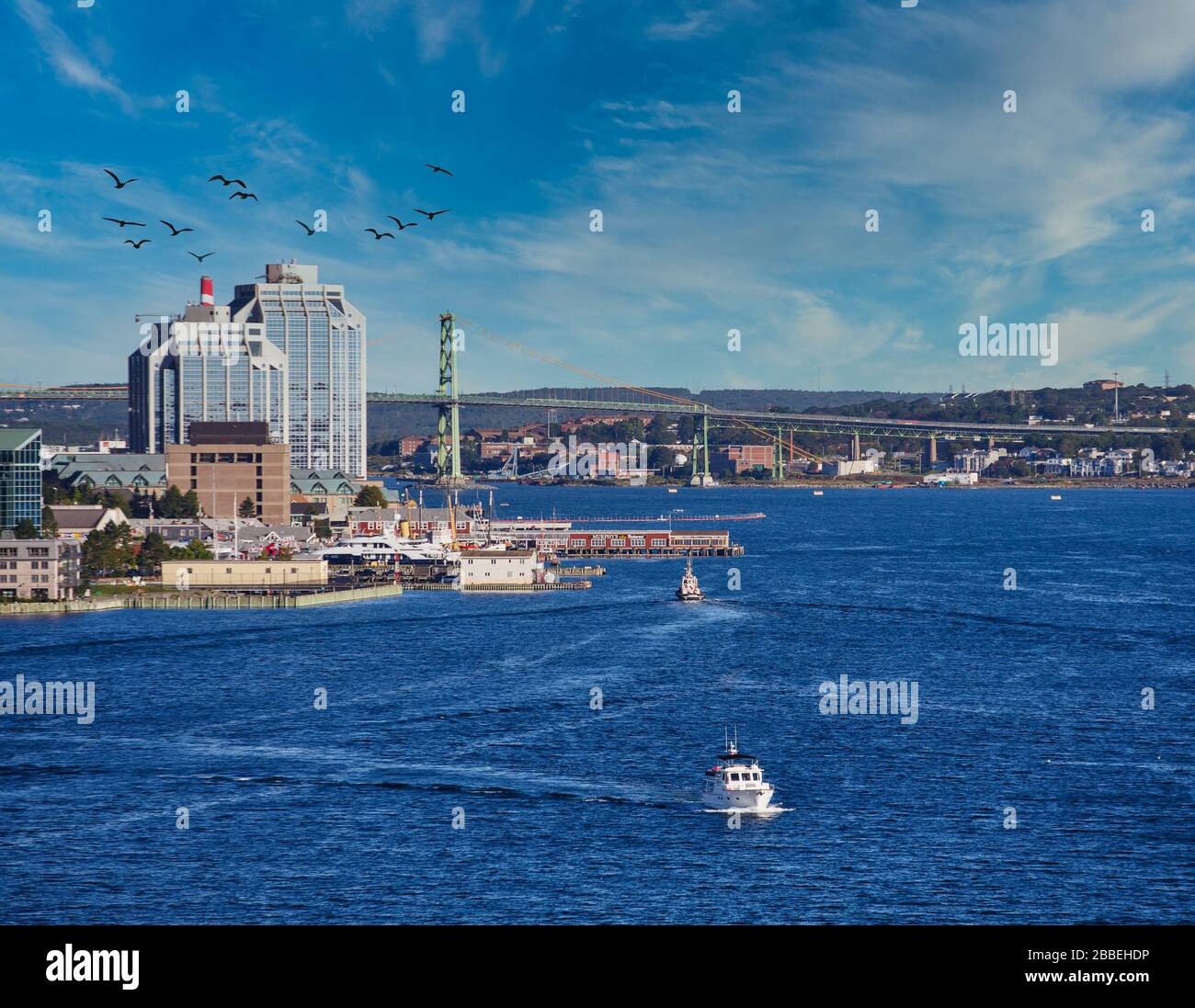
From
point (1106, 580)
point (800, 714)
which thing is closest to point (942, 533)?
point (1106, 580)

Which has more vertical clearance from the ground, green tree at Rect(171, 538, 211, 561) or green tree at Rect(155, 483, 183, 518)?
green tree at Rect(155, 483, 183, 518)

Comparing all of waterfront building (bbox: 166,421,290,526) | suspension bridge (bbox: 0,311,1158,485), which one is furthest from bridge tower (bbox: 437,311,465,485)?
waterfront building (bbox: 166,421,290,526)

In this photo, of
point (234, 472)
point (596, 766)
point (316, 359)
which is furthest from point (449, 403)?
point (596, 766)

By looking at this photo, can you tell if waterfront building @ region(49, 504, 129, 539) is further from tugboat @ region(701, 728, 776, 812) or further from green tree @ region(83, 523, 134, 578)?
tugboat @ region(701, 728, 776, 812)

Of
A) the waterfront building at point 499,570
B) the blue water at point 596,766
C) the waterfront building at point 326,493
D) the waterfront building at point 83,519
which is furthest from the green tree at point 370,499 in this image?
the blue water at point 596,766

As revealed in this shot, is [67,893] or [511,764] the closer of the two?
[67,893]
